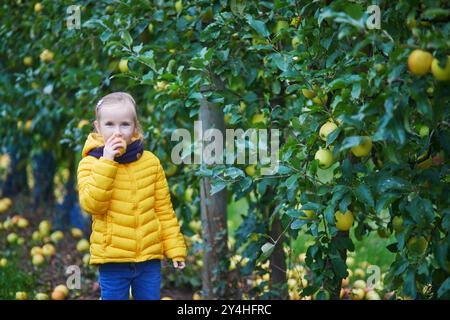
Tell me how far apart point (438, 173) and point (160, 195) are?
0.96m

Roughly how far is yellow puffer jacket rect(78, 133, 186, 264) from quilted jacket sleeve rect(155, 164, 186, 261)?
0.02 m

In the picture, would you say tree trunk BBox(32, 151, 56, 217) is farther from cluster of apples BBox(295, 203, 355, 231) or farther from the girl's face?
cluster of apples BBox(295, 203, 355, 231)

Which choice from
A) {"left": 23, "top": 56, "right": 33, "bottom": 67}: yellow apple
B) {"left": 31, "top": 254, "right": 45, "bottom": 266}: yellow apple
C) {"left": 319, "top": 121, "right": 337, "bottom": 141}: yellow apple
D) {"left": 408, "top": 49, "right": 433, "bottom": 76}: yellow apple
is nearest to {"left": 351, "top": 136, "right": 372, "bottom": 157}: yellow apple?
{"left": 319, "top": 121, "right": 337, "bottom": 141}: yellow apple

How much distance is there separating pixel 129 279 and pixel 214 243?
99 centimetres

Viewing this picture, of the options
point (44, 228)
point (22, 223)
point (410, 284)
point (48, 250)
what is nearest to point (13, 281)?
point (48, 250)

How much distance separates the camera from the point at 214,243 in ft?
11.2

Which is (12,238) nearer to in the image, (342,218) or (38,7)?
(38,7)

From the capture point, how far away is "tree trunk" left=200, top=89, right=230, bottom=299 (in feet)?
11.1

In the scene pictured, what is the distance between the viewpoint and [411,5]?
1.86 metres

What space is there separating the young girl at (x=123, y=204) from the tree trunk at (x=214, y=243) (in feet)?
2.95

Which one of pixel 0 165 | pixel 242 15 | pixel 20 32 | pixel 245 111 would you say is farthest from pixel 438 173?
pixel 0 165

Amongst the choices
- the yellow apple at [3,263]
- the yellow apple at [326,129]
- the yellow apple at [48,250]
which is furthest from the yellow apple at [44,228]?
the yellow apple at [326,129]

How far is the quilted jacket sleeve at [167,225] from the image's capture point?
2484mm
